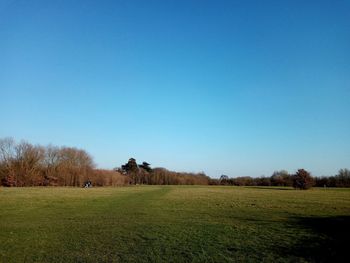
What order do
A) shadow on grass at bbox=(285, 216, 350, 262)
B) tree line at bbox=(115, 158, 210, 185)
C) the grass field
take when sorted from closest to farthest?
the grass field < shadow on grass at bbox=(285, 216, 350, 262) < tree line at bbox=(115, 158, 210, 185)

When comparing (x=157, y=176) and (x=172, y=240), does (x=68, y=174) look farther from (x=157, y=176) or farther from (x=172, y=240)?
(x=172, y=240)

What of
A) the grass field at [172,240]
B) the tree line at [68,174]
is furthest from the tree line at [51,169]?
the grass field at [172,240]

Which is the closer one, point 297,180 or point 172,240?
point 172,240

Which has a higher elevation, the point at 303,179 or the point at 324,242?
the point at 303,179

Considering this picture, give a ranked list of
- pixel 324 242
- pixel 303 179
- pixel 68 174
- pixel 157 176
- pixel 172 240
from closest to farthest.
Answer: pixel 324 242
pixel 172 240
pixel 303 179
pixel 68 174
pixel 157 176

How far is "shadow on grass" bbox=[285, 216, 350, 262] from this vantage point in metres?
11.3

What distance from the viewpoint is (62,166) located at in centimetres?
10712

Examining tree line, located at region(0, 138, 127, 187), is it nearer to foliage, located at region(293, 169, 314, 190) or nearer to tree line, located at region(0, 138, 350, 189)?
tree line, located at region(0, 138, 350, 189)

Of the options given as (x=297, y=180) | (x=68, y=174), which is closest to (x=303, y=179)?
(x=297, y=180)

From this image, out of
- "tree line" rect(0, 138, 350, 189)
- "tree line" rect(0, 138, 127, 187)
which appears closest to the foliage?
"tree line" rect(0, 138, 350, 189)

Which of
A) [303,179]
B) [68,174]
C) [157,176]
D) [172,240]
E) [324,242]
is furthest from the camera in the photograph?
[157,176]

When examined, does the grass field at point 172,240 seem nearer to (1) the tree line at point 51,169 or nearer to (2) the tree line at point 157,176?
(1) the tree line at point 51,169

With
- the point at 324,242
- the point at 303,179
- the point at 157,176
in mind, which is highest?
the point at 157,176

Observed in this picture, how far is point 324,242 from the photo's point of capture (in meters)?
13.4
